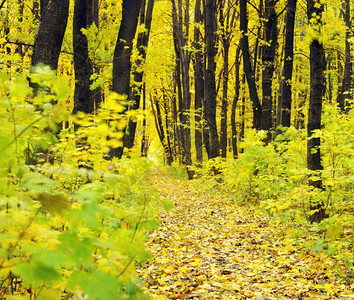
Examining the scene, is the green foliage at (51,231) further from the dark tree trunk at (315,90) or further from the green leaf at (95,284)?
the dark tree trunk at (315,90)

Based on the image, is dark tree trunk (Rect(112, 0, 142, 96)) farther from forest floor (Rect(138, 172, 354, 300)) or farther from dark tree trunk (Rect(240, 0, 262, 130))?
dark tree trunk (Rect(240, 0, 262, 130))

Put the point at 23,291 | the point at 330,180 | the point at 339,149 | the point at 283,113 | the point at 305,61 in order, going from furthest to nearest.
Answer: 1. the point at 305,61
2. the point at 283,113
3. the point at 339,149
4. the point at 330,180
5. the point at 23,291

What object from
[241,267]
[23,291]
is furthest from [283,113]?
[23,291]

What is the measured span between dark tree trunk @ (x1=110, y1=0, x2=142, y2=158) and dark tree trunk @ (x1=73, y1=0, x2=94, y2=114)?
1.43 metres

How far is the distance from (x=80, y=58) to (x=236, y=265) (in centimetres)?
535

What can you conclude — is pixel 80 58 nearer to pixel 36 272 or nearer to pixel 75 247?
pixel 75 247

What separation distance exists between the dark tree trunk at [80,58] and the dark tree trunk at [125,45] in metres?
1.43

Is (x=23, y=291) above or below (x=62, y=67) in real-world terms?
below

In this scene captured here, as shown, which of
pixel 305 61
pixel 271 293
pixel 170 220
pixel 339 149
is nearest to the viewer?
pixel 271 293

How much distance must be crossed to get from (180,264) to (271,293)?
1.71 meters

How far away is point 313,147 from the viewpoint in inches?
245

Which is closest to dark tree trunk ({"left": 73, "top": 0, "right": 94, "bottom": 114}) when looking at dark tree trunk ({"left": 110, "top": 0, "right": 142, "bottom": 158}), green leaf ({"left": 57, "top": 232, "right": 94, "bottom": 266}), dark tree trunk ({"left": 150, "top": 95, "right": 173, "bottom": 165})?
dark tree trunk ({"left": 110, "top": 0, "right": 142, "bottom": 158})

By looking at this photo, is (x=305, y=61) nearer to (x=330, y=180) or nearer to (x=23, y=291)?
(x=330, y=180)

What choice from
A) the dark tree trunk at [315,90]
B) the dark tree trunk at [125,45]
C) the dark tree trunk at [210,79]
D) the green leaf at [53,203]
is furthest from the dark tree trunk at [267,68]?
the green leaf at [53,203]
